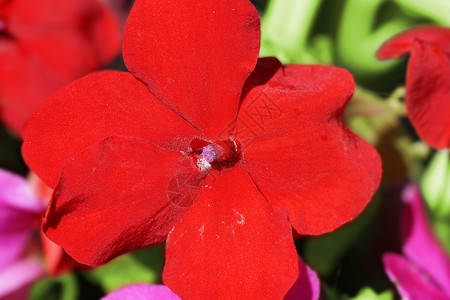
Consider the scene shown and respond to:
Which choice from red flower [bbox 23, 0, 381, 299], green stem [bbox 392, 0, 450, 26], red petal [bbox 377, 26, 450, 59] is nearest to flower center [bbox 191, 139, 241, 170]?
red flower [bbox 23, 0, 381, 299]

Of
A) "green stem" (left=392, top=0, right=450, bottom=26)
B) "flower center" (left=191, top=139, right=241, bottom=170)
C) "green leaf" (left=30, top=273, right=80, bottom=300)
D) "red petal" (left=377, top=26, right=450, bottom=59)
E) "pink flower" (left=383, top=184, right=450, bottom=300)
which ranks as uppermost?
"red petal" (left=377, top=26, right=450, bottom=59)

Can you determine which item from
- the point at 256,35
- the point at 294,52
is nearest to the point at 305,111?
the point at 256,35

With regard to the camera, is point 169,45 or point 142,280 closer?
point 169,45

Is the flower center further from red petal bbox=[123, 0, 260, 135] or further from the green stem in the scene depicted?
the green stem

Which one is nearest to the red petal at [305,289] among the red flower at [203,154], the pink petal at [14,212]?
the red flower at [203,154]

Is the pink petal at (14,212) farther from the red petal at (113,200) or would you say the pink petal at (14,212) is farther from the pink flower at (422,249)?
the pink flower at (422,249)

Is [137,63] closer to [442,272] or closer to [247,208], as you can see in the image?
[247,208]
